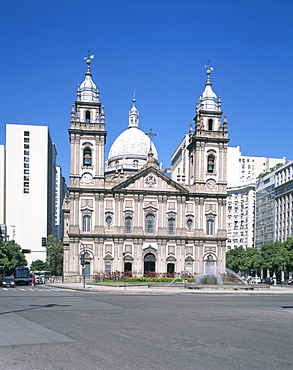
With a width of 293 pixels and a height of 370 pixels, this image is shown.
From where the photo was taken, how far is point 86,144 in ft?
249

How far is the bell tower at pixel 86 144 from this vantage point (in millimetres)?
74938

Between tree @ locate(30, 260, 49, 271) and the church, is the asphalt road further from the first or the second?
tree @ locate(30, 260, 49, 271)

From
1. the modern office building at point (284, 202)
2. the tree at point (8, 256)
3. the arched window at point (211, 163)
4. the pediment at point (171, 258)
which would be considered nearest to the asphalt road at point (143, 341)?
the pediment at point (171, 258)

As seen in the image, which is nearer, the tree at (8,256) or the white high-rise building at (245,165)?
the tree at (8,256)

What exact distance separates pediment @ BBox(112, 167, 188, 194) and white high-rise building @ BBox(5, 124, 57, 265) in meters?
67.7

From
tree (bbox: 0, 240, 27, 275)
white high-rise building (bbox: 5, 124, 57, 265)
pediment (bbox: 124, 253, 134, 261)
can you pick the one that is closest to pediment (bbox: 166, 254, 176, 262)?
pediment (bbox: 124, 253, 134, 261)

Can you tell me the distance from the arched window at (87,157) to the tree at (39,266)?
69407mm

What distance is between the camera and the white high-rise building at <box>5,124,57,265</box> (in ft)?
450

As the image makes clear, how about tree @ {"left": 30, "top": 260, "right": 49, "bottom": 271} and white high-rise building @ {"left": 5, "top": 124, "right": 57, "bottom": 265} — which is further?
tree @ {"left": 30, "top": 260, "right": 49, "bottom": 271}

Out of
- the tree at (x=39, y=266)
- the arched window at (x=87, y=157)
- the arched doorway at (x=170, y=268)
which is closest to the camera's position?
the arched doorway at (x=170, y=268)

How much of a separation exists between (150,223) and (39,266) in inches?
2862

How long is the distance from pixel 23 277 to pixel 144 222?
19.2m

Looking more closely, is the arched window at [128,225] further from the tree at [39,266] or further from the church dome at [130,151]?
the tree at [39,266]

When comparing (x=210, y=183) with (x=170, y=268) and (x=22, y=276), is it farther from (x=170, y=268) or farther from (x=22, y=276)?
(x=22, y=276)
